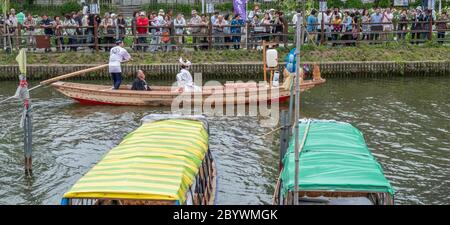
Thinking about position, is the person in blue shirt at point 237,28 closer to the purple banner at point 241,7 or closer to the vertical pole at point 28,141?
the purple banner at point 241,7

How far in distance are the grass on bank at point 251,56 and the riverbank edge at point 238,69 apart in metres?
0.58

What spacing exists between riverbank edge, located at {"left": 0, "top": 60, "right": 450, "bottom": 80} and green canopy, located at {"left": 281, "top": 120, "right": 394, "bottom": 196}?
47.9 ft

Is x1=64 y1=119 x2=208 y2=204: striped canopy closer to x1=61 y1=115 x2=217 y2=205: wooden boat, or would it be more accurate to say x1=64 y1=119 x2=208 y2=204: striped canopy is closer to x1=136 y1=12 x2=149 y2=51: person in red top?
x1=61 y1=115 x2=217 y2=205: wooden boat

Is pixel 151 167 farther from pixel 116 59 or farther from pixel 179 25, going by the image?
pixel 179 25

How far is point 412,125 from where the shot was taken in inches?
768

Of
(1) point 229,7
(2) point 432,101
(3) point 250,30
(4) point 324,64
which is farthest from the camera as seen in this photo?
(1) point 229,7

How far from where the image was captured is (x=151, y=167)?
10398mm

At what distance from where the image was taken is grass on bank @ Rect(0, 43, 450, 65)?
27797mm

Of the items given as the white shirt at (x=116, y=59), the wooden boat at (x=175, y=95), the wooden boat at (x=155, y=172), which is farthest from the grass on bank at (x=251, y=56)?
the wooden boat at (x=155, y=172)

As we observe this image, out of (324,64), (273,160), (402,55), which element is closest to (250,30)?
(324,64)

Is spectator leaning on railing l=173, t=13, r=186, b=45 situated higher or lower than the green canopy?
higher

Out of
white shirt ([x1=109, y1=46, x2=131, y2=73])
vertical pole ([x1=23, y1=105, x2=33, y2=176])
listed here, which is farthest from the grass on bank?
vertical pole ([x1=23, y1=105, x2=33, y2=176])

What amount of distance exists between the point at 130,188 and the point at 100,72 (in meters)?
18.3
